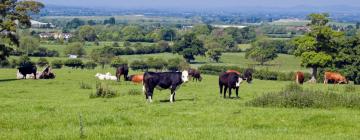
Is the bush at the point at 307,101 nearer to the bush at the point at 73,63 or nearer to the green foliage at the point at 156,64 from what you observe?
the bush at the point at 73,63

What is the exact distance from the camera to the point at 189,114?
20.0m

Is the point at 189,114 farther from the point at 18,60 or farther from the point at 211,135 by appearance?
the point at 18,60

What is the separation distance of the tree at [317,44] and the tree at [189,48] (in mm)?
58712

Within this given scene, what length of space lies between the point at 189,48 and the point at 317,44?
6208cm

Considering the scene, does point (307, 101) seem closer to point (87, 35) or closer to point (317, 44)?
point (317, 44)

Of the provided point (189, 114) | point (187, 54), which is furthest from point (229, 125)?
point (187, 54)

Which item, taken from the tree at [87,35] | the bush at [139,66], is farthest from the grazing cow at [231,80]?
the tree at [87,35]

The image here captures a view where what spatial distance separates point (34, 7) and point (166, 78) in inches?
1036

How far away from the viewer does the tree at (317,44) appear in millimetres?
56906

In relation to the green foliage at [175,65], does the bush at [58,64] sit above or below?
above

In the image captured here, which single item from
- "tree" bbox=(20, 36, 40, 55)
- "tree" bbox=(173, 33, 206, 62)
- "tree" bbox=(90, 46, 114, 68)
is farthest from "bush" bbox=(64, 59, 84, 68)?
"tree" bbox=(173, 33, 206, 62)

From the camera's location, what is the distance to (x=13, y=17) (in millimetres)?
47906

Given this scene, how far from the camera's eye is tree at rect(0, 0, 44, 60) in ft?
154

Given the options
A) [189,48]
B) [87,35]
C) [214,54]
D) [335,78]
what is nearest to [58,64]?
[189,48]
